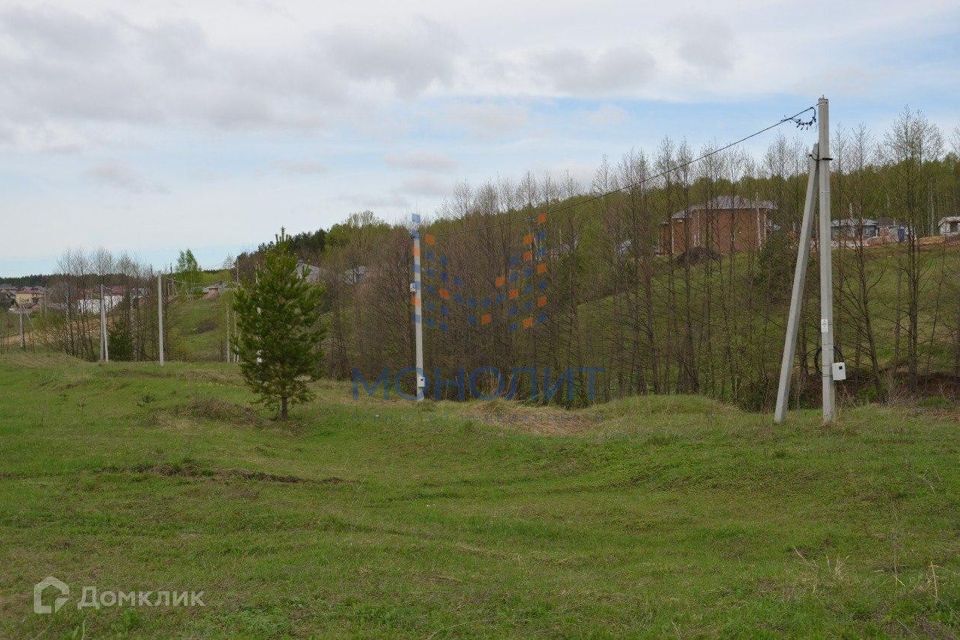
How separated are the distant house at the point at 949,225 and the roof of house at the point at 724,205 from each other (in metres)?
7.38

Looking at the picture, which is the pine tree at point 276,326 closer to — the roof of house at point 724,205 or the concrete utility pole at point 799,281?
the concrete utility pole at point 799,281

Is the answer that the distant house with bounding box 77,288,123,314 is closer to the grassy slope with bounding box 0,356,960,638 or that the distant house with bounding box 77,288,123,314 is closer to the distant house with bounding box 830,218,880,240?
the grassy slope with bounding box 0,356,960,638

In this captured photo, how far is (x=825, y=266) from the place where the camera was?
12.3 m

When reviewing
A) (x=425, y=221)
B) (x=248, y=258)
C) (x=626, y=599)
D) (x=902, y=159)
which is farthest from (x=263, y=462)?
(x=248, y=258)

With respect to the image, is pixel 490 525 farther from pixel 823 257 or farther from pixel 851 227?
pixel 851 227

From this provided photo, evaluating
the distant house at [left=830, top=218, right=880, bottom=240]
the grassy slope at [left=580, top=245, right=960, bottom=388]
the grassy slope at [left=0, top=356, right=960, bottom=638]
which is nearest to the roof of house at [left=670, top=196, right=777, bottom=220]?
the grassy slope at [left=580, top=245, right=960, bottom=388]

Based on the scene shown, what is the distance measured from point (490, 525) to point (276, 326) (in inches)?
380

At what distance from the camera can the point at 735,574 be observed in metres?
6.66

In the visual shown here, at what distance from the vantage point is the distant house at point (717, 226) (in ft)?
112

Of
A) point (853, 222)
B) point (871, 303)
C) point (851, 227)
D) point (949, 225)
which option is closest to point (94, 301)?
point (871, 303)

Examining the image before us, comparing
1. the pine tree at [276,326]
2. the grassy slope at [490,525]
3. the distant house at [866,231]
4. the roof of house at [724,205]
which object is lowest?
the grassy slope at [490,525]

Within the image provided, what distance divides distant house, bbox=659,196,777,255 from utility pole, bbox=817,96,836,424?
21.6m

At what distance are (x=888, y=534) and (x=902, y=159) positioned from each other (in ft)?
74.2

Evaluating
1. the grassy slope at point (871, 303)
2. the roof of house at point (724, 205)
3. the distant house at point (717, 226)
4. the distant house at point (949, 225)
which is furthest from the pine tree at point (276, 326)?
the distant house at point (949, 225)
